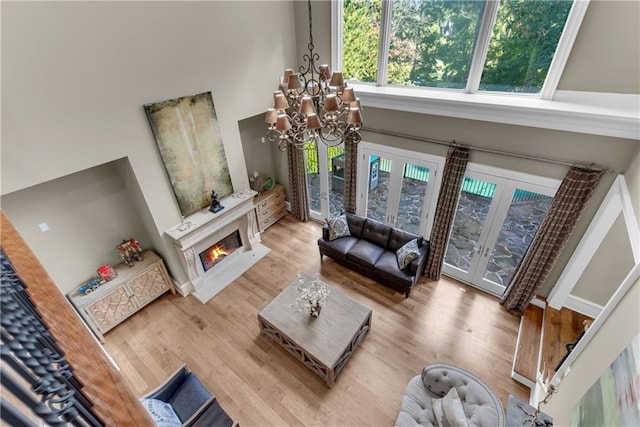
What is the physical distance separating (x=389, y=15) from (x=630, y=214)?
12.8 feet

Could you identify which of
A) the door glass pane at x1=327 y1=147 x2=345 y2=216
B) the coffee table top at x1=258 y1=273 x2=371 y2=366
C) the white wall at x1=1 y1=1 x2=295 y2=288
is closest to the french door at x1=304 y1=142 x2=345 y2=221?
the door glass pane at x1=327 y1=147 x2=345 y2=216

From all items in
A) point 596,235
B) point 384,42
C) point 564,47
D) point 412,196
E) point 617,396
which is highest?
point 384,42

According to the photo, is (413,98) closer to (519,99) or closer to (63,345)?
(519,99)

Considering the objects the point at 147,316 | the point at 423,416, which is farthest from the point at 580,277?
the point at 147,316

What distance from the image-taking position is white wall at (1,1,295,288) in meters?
2.94

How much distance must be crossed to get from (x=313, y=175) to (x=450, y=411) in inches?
190

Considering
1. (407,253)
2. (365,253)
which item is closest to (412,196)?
(407,253)

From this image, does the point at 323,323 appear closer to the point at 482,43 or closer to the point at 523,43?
the point at 482,43

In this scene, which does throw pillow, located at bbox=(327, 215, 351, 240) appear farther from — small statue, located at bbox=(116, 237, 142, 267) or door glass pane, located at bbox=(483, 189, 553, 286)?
small statue, located at bbox=(116, 237, 142, 267)

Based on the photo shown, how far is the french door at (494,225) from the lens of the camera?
4.09 meters

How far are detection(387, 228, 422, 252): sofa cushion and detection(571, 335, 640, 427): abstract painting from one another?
3.21 metres

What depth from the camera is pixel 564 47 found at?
3.36m

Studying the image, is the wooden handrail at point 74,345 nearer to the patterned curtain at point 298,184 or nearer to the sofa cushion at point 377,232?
the sofa cushion at point 377,232

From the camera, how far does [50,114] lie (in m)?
3.15
